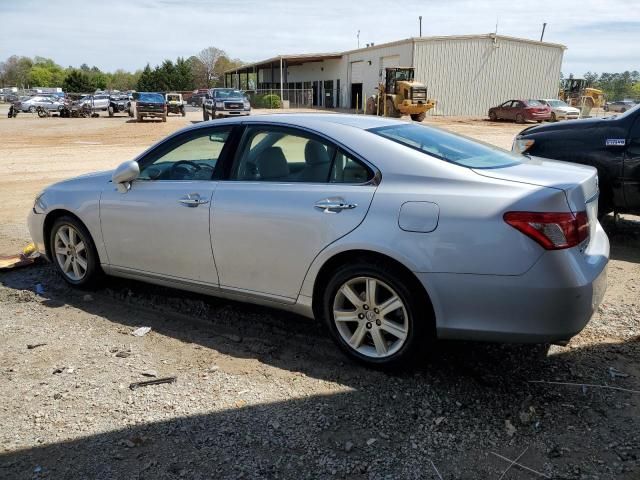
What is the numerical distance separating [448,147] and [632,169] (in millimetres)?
3250

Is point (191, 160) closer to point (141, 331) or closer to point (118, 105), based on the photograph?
point (141, 331)

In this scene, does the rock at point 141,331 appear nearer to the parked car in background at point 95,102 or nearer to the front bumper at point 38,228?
the front bumper at point 38,228

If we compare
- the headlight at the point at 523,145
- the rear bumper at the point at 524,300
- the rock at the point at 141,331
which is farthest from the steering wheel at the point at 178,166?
the headlight at the point at 523,145

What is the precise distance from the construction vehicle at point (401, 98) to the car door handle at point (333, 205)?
3224 centimetres

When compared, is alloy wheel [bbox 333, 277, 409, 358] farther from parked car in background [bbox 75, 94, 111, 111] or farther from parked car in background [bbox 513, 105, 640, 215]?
parked car in background [bbox 75, 94, 111, 111]

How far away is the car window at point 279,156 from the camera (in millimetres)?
3803

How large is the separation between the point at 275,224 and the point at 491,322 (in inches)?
58.4

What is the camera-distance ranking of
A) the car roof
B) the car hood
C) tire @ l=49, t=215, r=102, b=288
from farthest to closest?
tire @ l=49, t=215, r=102, b=288, the car roof, the car hood

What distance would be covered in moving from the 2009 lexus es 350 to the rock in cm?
40

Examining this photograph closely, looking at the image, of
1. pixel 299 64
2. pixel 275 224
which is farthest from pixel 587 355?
pixel 299 64

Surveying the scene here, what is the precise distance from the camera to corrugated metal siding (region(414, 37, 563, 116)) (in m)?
42.9

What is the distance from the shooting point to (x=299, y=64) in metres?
65.2

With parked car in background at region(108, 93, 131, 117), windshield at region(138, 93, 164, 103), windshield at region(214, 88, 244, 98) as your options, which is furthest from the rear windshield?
parked car in background at region(108, 93, 131, 117)

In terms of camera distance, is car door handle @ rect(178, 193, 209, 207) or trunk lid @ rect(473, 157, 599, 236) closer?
trunk lid @ rect(473, 157, 599, 236)
